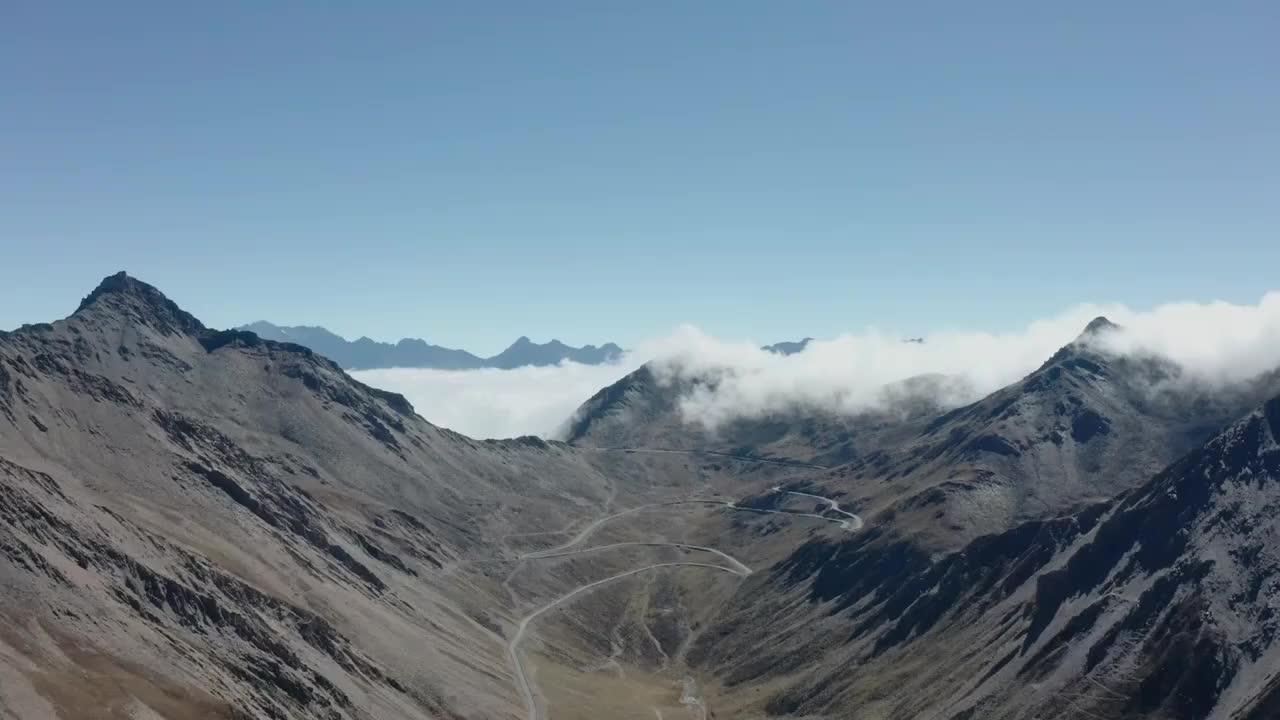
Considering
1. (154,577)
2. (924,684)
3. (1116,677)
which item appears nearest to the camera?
(154,577)

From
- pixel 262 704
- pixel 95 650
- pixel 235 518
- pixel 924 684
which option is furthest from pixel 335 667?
pixel 924 684

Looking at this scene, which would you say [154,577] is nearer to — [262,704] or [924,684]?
[262,704]

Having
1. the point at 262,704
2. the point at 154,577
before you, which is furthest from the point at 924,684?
the point at 154,577

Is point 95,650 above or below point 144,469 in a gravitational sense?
below

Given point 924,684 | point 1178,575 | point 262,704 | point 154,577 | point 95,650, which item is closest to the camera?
point 95,650

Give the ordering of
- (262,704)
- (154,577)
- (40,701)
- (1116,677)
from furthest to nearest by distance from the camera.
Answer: (1116,677)
(154,577)
(262,704)
(40,701)

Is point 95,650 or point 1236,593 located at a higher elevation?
point 1236,593

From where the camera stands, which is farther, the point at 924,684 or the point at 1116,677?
the point at 924,684

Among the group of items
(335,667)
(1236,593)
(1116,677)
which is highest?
(1236,593)

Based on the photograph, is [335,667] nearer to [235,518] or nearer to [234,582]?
[234,582]
